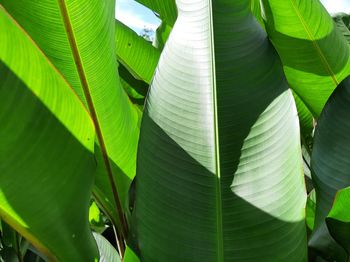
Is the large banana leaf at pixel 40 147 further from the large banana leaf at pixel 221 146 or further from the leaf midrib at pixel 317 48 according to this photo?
the leaf midrib at pixel 317 48

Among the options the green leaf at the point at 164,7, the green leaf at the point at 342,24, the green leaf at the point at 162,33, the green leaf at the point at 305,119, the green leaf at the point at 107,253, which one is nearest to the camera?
the green leaf at the point at 107,253

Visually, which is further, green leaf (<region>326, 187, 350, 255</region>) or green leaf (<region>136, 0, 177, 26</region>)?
green leaf (<region>136, 0, 177, 26</region>)

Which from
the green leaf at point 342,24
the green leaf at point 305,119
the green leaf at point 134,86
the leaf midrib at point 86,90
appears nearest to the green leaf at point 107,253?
the leaf midrib at point 86,90

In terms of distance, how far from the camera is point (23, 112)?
0.51 m

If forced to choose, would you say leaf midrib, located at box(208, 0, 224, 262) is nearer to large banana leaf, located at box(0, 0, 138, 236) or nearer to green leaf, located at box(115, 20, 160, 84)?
large banana leaf, located at box(0, 0, 138, 236)

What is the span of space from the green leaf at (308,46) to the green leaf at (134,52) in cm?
36

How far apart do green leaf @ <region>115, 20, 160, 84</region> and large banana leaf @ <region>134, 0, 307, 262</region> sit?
64 cm

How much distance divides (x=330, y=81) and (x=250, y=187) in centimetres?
50

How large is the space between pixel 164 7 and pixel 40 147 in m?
0.60

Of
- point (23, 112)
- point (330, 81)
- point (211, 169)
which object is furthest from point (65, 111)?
point (330, 81)

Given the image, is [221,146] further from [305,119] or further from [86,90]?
[305,119]

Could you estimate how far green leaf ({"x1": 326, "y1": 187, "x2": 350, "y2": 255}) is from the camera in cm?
59

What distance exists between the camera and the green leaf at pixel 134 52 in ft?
4.07

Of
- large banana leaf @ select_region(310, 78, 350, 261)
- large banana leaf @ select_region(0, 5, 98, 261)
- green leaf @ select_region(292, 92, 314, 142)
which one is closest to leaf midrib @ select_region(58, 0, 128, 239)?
large banana leaf @ select_region(0, 5, 98, 261)
